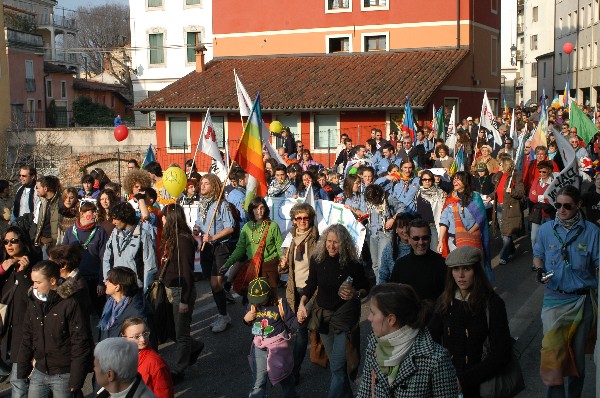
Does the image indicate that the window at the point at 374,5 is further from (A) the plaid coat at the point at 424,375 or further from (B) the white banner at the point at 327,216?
(A) the plaid coat at the point at 424,375

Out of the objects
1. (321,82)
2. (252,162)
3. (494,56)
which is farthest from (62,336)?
(494,56)

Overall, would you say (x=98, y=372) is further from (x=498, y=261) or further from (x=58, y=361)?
(x=498, y=261)

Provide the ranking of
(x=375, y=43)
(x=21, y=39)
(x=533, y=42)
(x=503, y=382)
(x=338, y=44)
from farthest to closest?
1. (x=533, y=42)
2. (x=21, y=39)
3. (x=338, y=44)
4. (x=375, y=43)
5. (x=503, y=382)

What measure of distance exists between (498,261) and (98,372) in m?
10.3

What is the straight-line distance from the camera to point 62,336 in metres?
6.41

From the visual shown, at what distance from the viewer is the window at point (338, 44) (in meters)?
38.8

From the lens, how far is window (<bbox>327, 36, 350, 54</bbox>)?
38812 millimetres

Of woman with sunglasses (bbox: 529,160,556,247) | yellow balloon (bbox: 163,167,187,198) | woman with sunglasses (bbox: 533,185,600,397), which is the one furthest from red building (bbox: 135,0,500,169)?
woman with sunglasses (bbox: 533,185,600,397)

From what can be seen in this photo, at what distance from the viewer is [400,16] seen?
123 feet

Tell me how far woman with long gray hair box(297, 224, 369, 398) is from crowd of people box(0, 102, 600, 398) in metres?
0.01

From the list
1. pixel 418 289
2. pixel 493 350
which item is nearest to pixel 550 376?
pixel 418 289

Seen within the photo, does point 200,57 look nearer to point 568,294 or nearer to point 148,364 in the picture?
point 568,294

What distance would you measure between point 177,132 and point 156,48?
846 inches

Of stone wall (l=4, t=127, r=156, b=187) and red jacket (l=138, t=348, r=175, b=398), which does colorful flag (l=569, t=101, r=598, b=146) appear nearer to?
red jacket (l=138, t=348, r=175, b=398)
